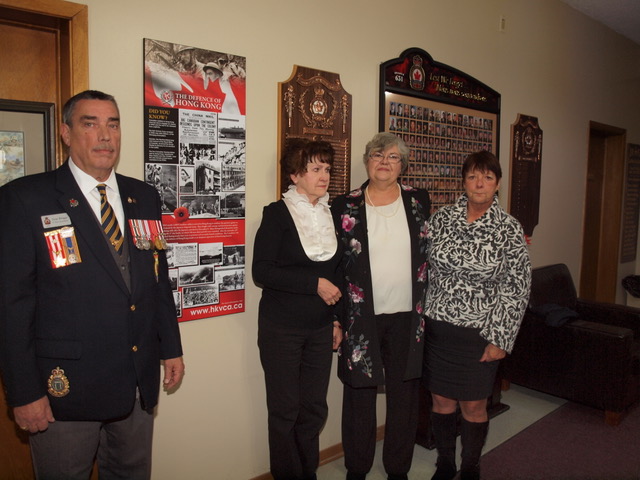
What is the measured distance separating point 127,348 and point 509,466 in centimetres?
206

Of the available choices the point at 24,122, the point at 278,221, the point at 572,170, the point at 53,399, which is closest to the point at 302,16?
the point at 278,221

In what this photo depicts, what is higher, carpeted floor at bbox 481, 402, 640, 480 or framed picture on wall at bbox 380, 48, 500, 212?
framed picture on wall at bbox 380, 48, 500, 212

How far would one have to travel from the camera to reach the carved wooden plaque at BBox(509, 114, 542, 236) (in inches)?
141

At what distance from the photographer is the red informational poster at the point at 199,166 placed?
1.87 metres

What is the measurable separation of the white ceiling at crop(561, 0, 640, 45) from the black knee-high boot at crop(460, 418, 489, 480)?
3531mm

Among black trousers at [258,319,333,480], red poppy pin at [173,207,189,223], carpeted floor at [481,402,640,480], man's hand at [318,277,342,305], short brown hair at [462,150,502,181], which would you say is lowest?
carpeted floor at [481,402,640,480]

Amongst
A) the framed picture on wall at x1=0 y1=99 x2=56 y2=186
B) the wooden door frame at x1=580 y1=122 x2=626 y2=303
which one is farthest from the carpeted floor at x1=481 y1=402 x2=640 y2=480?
the framed picture on wall at x1=0 y1=99 x2=56 y2=186

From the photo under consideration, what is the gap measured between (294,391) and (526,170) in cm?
266

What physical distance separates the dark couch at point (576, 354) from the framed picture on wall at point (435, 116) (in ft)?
3.29

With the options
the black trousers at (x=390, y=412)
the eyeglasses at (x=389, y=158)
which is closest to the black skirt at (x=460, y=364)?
the black trousers at (x=390, y=412)

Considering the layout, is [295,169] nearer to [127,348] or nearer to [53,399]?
[127,348]

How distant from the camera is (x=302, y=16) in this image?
2277mm

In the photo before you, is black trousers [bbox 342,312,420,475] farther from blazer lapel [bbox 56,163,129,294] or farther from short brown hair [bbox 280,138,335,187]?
blazer lapel [bbox 56,163,129,294]

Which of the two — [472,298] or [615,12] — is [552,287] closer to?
[472,298]
